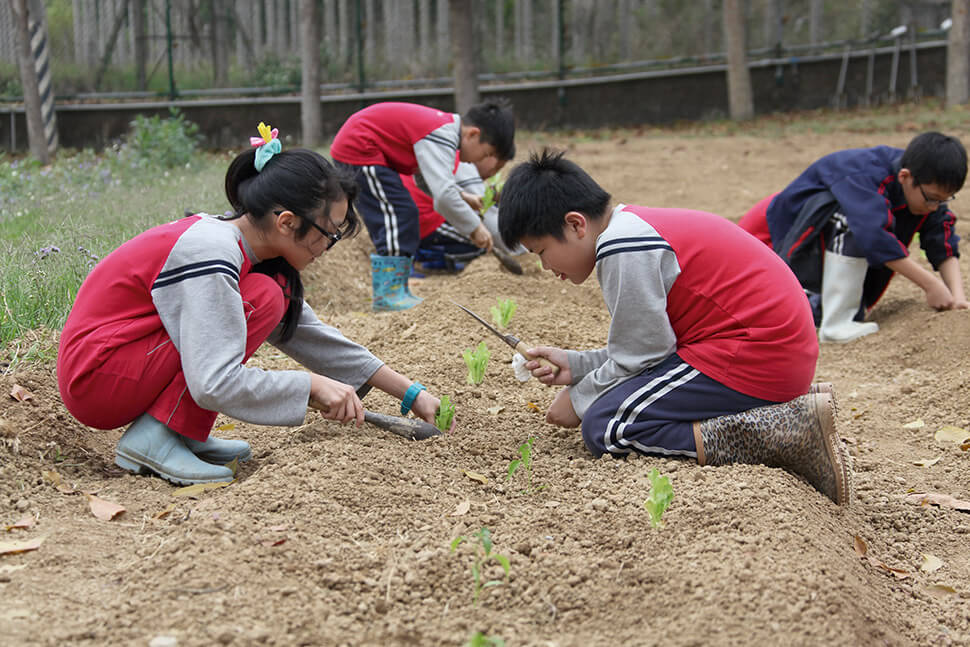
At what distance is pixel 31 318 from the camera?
370 centimetres

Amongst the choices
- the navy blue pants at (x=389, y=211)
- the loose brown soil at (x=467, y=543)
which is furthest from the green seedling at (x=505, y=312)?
the navy blue pants at (x=389, y=211)

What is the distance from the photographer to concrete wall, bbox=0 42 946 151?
13930 millimetres

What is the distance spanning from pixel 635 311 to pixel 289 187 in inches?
41.4

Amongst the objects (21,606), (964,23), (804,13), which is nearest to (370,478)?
(21,606)

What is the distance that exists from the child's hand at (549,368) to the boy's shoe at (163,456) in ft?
3.31

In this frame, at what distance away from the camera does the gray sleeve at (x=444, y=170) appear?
5367mm

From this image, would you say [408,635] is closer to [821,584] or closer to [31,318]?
[821,584]

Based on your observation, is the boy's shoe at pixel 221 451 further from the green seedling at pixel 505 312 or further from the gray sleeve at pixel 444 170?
the gray sleeve at pixel 444 170

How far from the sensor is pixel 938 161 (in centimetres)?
450

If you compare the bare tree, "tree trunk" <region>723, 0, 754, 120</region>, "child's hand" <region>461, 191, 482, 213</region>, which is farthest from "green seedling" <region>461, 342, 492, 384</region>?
"tree trunk" <region>723, 0, 754, 120</region>

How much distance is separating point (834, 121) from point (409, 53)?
615cm

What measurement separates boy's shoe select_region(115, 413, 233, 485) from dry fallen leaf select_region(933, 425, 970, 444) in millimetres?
2612

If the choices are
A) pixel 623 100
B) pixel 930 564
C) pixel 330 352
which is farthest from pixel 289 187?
pixel 623 100

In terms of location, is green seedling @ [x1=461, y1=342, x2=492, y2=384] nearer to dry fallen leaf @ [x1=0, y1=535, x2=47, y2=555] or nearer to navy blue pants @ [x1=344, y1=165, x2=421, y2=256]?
dry fallen leaf @ [x1=0, y1=535, x2=47, y2=555]
